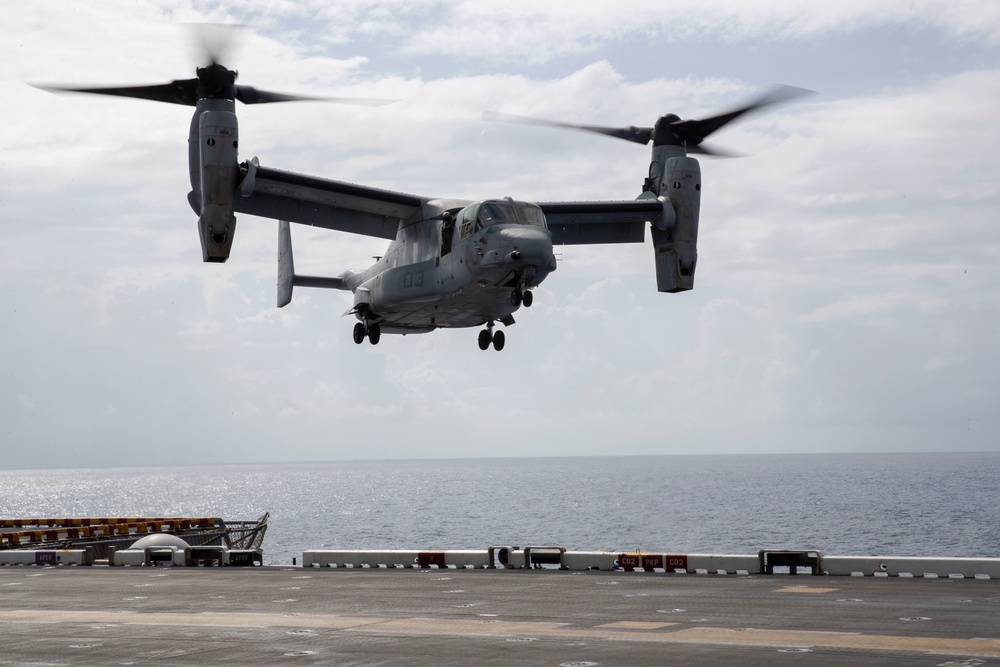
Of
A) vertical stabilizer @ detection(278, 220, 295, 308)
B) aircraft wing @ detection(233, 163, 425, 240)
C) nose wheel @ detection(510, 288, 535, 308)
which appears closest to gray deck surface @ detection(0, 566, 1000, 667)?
nose wheel @ detection(510, 288, 535, 308)

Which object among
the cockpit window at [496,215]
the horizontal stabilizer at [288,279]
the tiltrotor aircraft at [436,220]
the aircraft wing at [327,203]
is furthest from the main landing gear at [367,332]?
the cockpit window at [496,215]

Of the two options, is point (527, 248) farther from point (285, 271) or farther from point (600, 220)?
point (285, 271)

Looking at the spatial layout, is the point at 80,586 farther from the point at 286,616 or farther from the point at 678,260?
the point at 678,260

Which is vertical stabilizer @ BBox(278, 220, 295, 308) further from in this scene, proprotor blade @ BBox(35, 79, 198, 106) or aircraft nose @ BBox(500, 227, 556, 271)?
aircraft nose @ BBox(500, 227, 556, 271)

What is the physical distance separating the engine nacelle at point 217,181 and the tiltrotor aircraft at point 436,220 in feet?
0.09

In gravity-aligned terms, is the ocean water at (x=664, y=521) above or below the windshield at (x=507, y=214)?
below

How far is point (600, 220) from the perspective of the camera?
3659 cm

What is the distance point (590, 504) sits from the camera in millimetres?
149500

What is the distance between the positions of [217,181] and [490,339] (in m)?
10.3

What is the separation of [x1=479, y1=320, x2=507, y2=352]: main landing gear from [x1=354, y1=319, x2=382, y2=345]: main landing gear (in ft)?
13.9

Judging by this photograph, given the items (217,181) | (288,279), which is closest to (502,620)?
(217,181)

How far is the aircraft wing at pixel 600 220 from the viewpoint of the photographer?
34.6 m

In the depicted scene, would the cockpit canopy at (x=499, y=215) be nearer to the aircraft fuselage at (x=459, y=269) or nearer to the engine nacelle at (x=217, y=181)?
the aircraft fuselage at (x=459, y=269)

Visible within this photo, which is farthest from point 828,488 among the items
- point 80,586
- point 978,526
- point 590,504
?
point 80,586
